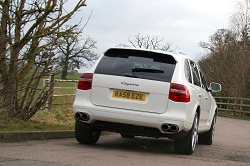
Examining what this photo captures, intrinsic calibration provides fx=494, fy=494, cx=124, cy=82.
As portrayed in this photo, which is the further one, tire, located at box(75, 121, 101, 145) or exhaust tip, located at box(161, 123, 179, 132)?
tire, located at box(75, 121, 101, 145)

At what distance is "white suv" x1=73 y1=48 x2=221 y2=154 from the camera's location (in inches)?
310

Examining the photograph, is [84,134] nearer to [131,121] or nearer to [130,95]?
[131,121]

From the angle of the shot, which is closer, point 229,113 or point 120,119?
point 120,119

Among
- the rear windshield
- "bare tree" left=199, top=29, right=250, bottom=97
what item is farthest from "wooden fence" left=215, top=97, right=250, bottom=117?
the rear windshield

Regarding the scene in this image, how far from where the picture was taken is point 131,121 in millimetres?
7941

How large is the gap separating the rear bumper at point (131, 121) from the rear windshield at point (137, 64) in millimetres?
612

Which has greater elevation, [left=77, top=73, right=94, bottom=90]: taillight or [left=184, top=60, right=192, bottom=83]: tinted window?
[left=184, top=60, right=192, bottom=83]: tinted window

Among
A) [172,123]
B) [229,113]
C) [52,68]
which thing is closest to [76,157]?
[172,123]

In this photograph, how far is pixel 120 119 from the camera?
7.99 m

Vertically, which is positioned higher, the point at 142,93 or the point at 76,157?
the point at 142,93

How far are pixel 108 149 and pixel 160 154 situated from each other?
2.96ft

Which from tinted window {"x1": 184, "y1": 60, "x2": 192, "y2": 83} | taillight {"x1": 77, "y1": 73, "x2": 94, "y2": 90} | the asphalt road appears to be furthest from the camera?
tinted window {"x1": 184, "y1": 60, "x2": 192, "y2": 83}

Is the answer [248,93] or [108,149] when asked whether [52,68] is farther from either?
[248,93]

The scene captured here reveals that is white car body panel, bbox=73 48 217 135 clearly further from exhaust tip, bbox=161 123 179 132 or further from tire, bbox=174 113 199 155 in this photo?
tire, bbox=174 113 199 155
